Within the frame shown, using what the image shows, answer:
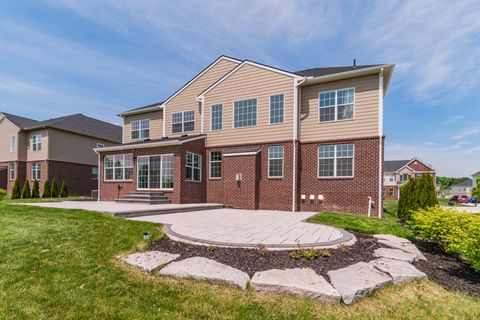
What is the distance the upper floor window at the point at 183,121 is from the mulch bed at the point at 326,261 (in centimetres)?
1114

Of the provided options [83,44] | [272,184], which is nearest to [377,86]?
[272,184]

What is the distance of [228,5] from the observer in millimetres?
8945

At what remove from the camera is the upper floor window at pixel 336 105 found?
38.1 ft

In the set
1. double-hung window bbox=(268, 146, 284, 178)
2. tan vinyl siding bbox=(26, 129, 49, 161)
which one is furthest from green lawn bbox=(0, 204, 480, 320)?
tan vinyl siding bbox=(26, 129, 49, 161)

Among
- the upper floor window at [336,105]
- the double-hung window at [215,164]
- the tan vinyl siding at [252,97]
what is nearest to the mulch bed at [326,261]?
the upper floor window at [336,105]

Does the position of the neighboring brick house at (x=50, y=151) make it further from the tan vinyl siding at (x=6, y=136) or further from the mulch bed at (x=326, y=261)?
the mulch bed at (x=326, y=261)

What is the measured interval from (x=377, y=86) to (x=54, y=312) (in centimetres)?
1292

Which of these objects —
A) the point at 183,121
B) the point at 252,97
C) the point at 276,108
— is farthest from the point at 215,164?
the point at 276,108

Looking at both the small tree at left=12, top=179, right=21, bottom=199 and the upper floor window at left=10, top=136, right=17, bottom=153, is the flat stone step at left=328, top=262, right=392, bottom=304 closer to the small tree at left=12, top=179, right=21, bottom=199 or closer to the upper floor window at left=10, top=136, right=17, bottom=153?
the small tree at left=12, top=179, right=21, bottom=199

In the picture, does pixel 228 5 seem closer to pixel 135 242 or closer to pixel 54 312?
pixel 135 242

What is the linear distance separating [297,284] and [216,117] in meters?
12.2

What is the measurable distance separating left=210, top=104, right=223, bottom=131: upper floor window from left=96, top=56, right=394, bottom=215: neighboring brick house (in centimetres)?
6

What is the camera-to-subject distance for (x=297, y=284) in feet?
10.3

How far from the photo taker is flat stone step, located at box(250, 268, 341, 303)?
2980 mm
